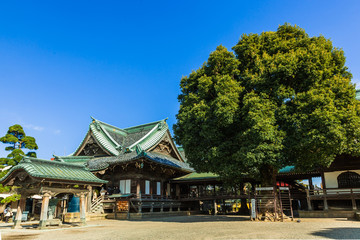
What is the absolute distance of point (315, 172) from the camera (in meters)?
23.0

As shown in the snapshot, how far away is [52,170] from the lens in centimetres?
1534

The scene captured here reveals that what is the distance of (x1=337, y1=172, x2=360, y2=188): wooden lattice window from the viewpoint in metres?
21.1

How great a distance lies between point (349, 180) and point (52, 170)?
23343 millimetres

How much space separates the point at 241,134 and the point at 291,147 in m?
3.04

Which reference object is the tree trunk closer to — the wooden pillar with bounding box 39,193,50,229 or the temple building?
the temple building

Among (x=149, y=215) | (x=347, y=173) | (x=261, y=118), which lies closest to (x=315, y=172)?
(x=347, y=173)

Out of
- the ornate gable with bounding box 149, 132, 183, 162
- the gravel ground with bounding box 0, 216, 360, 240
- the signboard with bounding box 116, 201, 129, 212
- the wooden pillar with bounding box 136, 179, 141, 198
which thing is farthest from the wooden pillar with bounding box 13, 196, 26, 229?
the ornate gable with bounding box 149, 132, 183, 162

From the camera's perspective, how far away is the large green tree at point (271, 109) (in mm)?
14562

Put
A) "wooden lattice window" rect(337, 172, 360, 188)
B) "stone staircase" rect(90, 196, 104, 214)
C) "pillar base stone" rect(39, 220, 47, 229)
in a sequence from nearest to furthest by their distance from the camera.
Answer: "pillar base stone" rect(39, 220, 47, 229) → "wooden lattice window" rect(337, 172, 360, 188) → "stone staircase" rect(90, 196, 104, 214)

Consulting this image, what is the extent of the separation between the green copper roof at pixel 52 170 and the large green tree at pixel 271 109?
24.6 feet

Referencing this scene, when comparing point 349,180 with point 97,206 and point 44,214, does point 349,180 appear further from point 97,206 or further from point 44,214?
point 44,214

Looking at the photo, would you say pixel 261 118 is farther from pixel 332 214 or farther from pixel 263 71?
pixel 332 214

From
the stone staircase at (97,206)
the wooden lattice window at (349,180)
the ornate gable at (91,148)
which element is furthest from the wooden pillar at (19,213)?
the wooden lattice window at (349,180)

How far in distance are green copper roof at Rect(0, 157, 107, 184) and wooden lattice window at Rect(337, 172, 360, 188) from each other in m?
20.1
